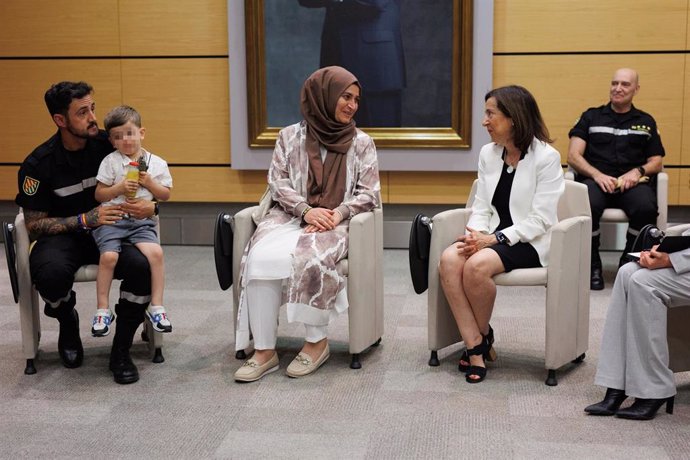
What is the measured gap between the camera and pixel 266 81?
6516 millimetres

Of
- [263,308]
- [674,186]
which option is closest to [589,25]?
[674,186]

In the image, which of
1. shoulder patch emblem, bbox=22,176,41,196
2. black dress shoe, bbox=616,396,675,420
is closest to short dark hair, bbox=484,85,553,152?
black dress shoe, bbox=616,396,675,420

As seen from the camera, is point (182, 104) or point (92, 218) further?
point (182, 104)

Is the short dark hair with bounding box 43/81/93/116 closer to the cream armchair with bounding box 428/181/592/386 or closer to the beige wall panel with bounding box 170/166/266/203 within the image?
the cream armchair with bounding box 428/181/592/386

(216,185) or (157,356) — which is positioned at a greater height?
(216,185)

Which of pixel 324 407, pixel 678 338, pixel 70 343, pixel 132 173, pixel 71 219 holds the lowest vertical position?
pixel 324 407

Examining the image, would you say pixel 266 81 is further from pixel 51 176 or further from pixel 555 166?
pixel 555 166

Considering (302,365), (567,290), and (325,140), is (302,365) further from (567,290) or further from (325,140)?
(567,290)

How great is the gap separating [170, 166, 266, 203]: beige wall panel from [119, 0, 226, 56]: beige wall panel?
3.01ft

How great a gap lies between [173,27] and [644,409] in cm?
472

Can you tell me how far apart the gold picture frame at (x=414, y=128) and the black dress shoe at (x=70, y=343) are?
9.34 feet

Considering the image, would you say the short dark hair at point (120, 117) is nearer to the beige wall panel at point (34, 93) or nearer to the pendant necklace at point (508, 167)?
the pendant necklace at point (508, 167)

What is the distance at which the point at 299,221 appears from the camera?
4.13 metres

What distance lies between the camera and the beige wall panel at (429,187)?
6.52 meters
